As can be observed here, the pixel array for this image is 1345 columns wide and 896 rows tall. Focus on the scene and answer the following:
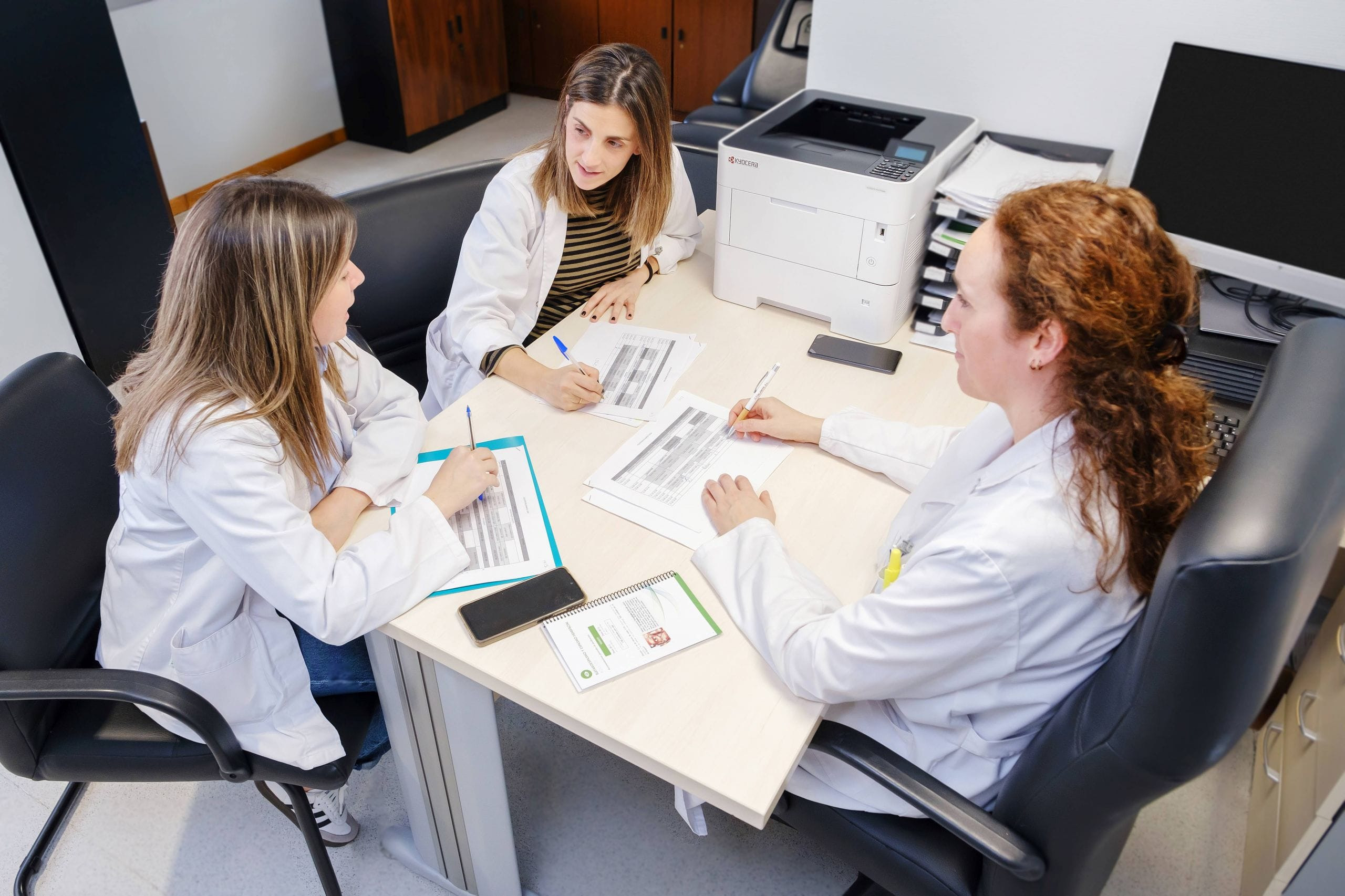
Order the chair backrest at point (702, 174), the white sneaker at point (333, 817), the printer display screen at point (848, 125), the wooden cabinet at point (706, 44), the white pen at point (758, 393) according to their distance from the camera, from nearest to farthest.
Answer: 1. the white pen at point (758, 393)
2. the white sneaker at point (333, 817)
3. the printer display screen at point (848, 125)
4. the chair backrest at point (702, 174)
5. the wooden cabinet at point (706, 44)

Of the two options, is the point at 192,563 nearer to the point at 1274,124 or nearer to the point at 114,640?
the point at 114,640

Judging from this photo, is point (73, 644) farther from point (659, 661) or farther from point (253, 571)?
point (659, 661)

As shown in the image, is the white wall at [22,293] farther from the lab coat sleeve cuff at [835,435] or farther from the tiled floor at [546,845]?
the lab coat sleeve cuff at [835,435]

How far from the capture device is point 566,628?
3.85 ft

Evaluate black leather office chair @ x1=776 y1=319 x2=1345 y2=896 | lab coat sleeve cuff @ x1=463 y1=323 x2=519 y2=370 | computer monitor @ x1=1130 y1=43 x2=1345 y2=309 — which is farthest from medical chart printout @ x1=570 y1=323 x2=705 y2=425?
computer monitor @ x1=1130 y1=43 x2=1345 y2=309

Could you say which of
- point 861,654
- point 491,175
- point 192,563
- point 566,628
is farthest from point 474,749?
point 491,175

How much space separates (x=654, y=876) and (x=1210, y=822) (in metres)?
1.04

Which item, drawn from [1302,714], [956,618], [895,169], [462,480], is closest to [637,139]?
[895,169]

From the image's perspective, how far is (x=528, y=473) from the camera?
1.44 m

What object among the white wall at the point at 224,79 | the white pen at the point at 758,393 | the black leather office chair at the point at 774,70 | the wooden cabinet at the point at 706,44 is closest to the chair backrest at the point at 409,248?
the white pen at the point at 758,393

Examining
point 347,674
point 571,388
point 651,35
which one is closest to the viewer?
point 347,674

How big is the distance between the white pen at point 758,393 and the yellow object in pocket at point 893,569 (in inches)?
15.7

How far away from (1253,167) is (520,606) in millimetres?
1443

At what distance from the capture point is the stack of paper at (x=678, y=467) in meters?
1.35
